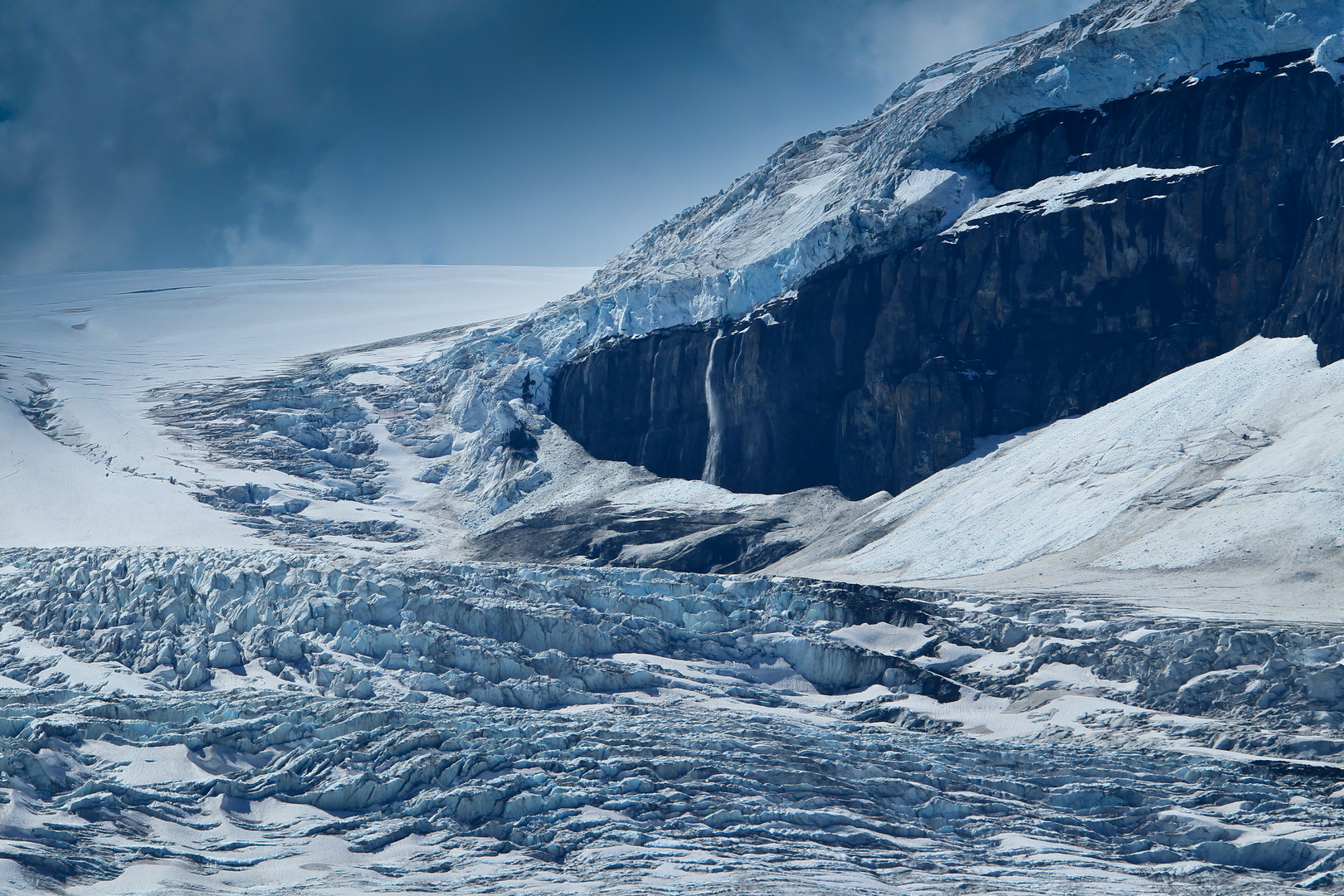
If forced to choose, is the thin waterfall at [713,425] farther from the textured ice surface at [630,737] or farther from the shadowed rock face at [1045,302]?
the textured ice surface at [630,737]

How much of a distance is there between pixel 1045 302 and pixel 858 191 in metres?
19.9

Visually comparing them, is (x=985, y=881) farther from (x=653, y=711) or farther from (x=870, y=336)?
(x=870, y=336)

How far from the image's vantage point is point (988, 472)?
240 ft

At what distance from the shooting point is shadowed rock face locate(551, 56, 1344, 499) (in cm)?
7406

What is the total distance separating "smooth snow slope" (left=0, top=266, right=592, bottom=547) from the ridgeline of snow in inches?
995

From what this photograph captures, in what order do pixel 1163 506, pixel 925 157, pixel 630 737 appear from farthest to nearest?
pixel 925 157
pixel 1163 506
pixel 630 737

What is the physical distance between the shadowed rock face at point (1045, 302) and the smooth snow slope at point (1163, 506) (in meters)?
4.21

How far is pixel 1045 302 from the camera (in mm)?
82125

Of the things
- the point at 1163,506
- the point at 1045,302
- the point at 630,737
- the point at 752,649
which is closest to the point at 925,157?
the point at 1045,302

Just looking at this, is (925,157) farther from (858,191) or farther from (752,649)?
(752,649)

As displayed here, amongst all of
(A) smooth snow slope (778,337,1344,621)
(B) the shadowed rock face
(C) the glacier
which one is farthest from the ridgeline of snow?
(A) smooth snow slope (778,337,1344,621)

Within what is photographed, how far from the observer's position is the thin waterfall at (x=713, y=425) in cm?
9194

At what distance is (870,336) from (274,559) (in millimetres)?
49769

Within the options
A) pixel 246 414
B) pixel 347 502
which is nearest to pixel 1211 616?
pixel 347 502
